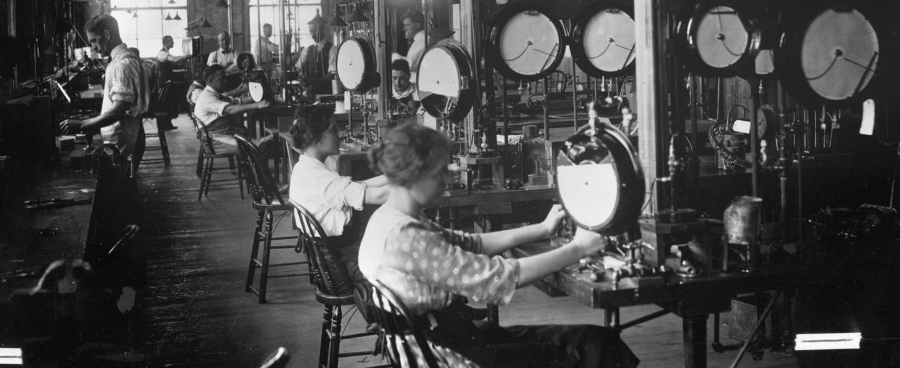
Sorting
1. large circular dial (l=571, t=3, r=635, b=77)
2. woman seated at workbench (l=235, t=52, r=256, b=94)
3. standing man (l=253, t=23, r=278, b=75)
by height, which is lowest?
large circular dial (l=571, t=3, r=635, b=77)

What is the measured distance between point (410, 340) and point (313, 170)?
166cm

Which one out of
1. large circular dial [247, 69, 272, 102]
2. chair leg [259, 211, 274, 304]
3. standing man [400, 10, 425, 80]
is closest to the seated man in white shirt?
large circular dial [247, 69, 272, 102]

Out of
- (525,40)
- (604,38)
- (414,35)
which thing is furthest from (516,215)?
(414,35)

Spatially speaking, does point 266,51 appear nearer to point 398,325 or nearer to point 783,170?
point 783,170

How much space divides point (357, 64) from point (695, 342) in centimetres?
382

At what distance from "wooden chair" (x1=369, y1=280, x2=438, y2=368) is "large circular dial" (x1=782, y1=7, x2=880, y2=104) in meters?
1.40

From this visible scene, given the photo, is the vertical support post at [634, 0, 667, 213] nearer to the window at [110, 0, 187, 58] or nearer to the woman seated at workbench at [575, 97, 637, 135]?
the woman seated at workbench at [575, 97, 637, 135]

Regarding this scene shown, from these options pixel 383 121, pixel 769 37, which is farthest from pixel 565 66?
pixel 769 37

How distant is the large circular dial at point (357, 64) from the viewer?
5.75 m

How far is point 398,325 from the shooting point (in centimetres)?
225

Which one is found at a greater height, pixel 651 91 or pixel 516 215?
pixel 651 91

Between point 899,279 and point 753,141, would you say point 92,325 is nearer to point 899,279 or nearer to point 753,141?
point 753,141

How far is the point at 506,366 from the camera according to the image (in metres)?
2.28

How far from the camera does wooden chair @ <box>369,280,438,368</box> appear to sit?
2201mm
